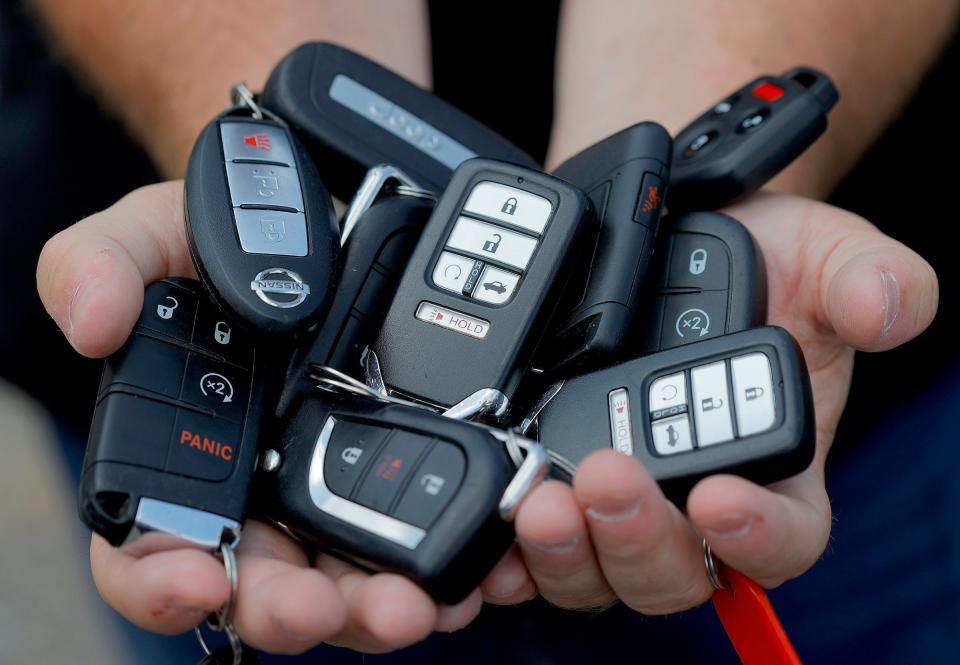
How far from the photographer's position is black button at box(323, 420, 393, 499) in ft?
3.62

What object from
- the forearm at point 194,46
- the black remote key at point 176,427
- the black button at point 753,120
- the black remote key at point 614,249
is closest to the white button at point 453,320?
the black remote key at point 614,249

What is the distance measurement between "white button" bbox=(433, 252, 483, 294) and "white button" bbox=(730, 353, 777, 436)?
0.35m

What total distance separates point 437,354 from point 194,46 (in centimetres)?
127

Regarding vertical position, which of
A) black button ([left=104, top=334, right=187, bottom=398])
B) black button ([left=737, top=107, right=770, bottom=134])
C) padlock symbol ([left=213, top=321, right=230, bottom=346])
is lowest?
black button ([left=104, top=334, right=187, bottom=398])

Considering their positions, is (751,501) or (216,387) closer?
(751,501)

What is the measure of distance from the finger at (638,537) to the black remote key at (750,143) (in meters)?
0.60

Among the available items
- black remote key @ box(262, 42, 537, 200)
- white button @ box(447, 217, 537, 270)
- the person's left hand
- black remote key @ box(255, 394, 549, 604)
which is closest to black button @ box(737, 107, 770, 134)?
the person's left hand

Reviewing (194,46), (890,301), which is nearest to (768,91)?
(890,301)

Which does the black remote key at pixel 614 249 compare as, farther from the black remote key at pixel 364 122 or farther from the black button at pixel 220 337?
the black button at pixel 220 337

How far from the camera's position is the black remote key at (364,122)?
1.54 metres

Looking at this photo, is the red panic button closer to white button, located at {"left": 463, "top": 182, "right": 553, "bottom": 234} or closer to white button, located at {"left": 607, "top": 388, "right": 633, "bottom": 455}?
white button, located at {"left": 463, "top": 182, "right": 553, "bottom": 234}

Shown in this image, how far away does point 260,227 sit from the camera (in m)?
1.23

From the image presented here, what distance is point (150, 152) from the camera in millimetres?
2227

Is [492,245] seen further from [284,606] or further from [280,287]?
[284,606]
